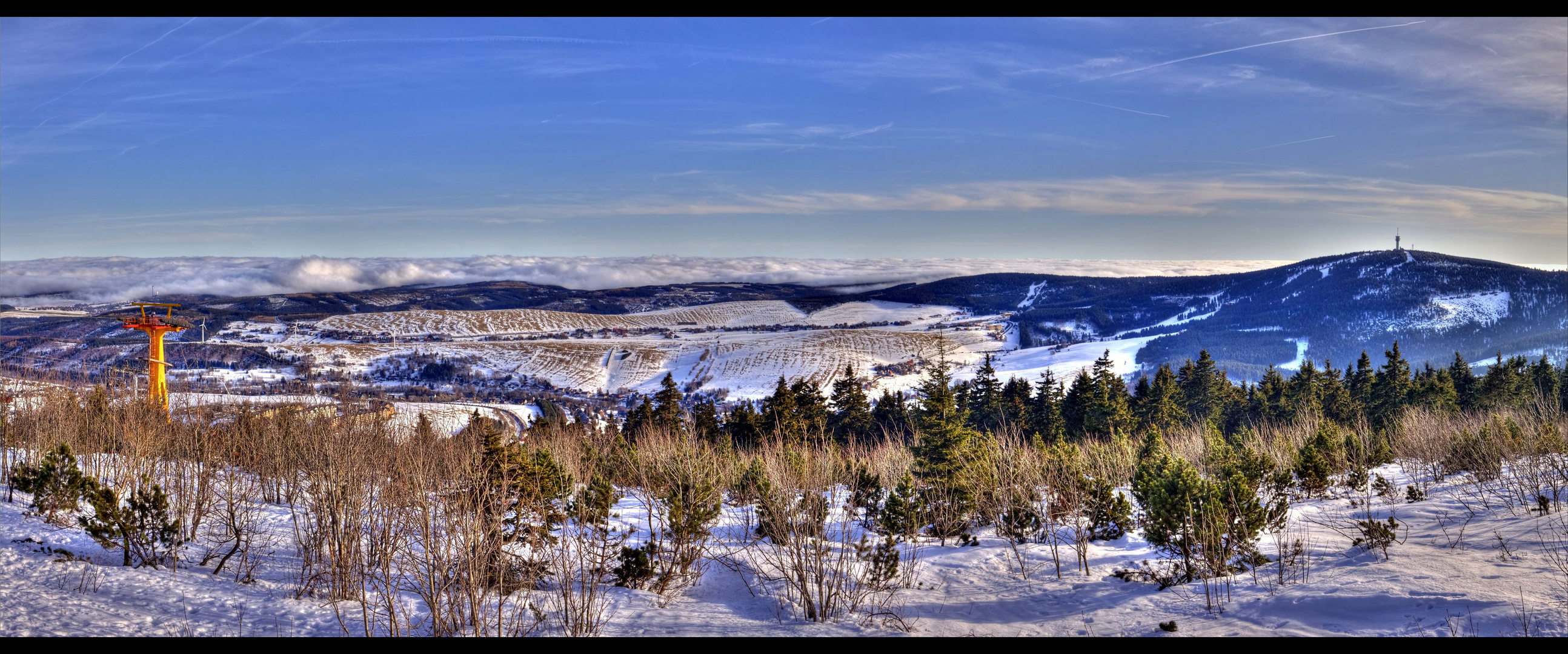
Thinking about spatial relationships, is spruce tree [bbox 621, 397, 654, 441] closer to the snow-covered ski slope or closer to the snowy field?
the snowy field

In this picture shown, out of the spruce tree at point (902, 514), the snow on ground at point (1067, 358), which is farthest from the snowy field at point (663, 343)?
the spruce tree at point (902, 514)

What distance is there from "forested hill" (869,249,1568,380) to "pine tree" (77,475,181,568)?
122 m

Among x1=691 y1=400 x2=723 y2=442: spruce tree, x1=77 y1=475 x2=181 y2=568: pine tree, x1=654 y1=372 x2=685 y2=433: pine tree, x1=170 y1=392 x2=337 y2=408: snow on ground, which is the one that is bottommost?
x1=691 y1=400 x2=723 y2=442: spruce tree

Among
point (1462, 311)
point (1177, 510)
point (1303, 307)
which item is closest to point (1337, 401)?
point (1177, 510)

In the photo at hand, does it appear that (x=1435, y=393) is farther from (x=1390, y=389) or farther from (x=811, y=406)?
(x=811, y=406)

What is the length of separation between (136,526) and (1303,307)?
638 feet

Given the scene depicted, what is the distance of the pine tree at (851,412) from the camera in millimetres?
37969

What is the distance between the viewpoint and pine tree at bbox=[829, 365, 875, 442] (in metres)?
38.0

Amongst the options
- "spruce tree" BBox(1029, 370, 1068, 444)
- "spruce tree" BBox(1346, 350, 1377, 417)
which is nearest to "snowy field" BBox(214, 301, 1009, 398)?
"spruce tree" BBox(1346, 350, 1377, 417)

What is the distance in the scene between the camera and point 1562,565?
743 cm

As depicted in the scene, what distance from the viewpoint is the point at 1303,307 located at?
534ft

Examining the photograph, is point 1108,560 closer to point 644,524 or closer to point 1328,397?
point 644,524

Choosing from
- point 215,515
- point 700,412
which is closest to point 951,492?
point 215,515
